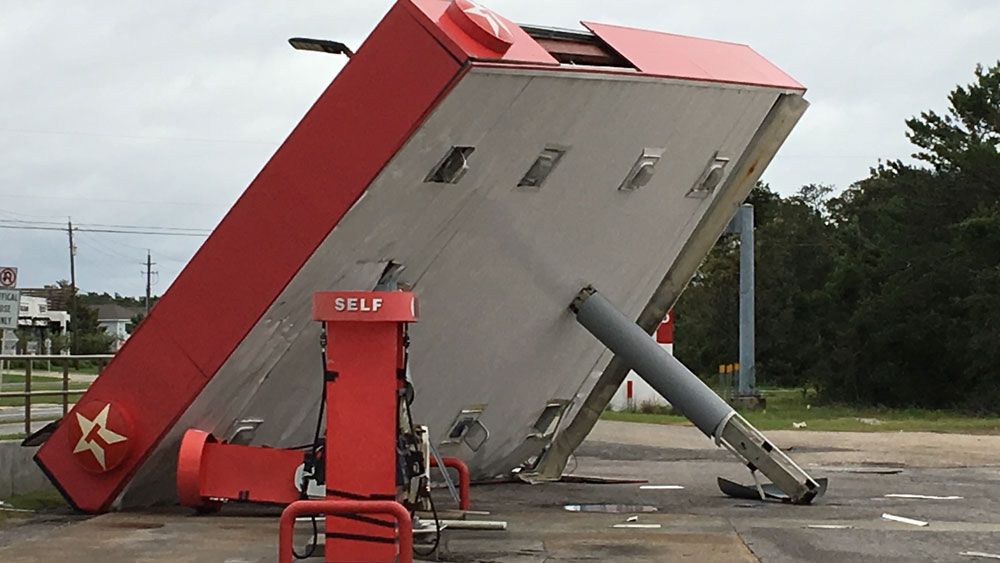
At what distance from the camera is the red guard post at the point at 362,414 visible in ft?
29.1

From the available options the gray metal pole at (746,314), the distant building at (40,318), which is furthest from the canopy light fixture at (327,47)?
the distant building at (40,318)

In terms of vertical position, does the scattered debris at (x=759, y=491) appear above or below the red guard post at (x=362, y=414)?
below

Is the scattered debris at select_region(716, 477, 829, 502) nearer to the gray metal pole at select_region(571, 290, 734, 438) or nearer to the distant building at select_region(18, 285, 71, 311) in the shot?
the gray metal pole at select_region(571, 290, 734, 438)

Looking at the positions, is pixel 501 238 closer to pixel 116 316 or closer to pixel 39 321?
pixel 39 321

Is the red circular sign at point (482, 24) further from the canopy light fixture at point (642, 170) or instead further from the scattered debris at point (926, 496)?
the scattered debris at point (926, 496)

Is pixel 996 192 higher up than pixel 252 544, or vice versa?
pixel 996 192

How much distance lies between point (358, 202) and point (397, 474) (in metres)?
2.15

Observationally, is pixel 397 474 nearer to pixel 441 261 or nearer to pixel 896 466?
pixel 441 261

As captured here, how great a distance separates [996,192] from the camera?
53.8 m

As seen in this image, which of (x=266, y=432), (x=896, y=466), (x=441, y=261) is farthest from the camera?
(x=896, y=466)

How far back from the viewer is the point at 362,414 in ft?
29.2

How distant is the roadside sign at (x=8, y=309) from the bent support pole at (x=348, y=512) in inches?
450

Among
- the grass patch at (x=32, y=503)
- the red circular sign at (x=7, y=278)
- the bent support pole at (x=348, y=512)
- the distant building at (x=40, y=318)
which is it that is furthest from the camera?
the distant building at (x=40, y=318)

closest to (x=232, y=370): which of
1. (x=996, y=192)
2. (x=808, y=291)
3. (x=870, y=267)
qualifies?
(x=996, y=192)
